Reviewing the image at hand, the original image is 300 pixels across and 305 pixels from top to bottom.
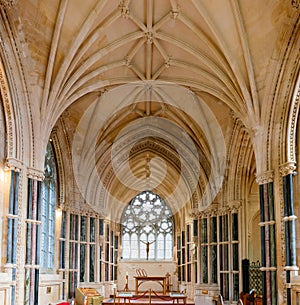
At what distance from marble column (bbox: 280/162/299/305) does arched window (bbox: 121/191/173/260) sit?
2034cm

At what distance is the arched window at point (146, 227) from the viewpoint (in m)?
33.7

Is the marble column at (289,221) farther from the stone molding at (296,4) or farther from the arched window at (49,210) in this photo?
the arched window at (49,210)

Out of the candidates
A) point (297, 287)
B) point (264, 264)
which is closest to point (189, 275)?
point (264, 264)

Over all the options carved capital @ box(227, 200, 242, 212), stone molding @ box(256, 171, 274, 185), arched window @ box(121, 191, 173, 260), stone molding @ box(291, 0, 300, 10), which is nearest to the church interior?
Answer: stone molding @ box(256, 171, 274, 185)

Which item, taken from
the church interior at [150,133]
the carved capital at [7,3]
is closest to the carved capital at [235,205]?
the church interior at [150,133]

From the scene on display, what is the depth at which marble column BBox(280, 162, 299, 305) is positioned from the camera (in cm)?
1342

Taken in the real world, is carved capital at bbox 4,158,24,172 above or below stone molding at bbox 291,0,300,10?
below

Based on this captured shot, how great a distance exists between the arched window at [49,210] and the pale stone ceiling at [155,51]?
6.46ft

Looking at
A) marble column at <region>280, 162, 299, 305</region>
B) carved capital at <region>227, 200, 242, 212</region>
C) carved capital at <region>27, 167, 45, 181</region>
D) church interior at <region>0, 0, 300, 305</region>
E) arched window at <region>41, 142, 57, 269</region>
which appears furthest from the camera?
carved capital at <region>227, 200, 242, 212</region>

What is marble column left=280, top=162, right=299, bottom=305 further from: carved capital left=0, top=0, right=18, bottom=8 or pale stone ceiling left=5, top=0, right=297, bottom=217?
carved capital left=0, top=0, right=18, bottom=8

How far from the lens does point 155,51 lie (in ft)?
58.2

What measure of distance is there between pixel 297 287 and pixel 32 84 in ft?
29.6

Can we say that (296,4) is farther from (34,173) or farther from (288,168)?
(34,173)

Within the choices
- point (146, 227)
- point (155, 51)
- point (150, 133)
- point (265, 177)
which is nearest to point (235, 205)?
point (265, 177)
